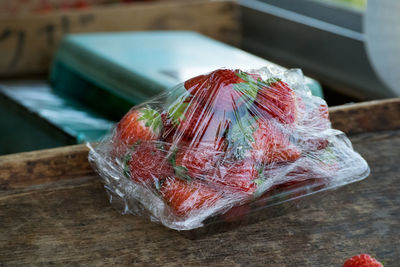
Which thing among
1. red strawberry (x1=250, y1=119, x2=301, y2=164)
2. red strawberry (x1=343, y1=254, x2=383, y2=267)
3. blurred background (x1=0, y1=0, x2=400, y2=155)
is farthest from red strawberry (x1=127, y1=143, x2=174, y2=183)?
blurred background (x1=0, y1=0, x2=400, y2=155)

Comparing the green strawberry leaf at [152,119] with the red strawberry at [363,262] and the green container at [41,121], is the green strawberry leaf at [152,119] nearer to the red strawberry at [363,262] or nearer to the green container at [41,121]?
the red strawberry at [363,262]

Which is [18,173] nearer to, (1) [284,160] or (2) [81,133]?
(1) [284,160]

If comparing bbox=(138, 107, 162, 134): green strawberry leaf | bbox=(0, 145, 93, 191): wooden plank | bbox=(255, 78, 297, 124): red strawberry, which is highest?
bbox=(255, 78, 297, 124): red strawberry

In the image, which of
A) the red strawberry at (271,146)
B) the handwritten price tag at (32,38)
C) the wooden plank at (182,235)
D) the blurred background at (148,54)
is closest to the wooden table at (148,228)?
the wooden plank at (182,235)

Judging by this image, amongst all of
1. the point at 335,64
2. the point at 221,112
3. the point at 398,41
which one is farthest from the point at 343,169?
the point at 335,64

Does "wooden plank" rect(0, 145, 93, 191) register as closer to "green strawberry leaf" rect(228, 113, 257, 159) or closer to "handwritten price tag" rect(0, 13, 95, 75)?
"green strawberry leaf" rect(228, 113, 257, 159)

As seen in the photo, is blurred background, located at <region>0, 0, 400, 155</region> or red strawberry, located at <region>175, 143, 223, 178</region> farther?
blurred background, located at <region>0, 0, 400, 155</region>
